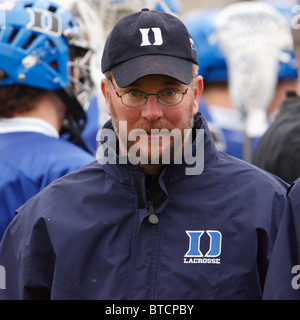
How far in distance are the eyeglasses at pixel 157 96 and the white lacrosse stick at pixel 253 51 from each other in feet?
14.4

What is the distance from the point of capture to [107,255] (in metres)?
3.04

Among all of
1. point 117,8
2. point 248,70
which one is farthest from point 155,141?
point 248,70

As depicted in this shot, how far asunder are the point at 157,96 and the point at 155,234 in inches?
21.1

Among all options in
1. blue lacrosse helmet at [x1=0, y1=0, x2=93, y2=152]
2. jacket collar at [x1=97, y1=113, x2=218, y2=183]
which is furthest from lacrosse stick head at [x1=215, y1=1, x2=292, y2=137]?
jacket collar at [x1=97, y1=113, x2=218, y2=183]

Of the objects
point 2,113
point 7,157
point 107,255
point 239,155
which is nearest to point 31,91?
point 2,113

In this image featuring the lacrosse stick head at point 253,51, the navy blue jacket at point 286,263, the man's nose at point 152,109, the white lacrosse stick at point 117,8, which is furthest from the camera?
the lacrosse stick head at point 253,51

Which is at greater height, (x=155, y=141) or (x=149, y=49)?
(x=149, y=49)

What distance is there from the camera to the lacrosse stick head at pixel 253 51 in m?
7.63

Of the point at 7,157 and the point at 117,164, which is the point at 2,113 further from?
the point at 117,164

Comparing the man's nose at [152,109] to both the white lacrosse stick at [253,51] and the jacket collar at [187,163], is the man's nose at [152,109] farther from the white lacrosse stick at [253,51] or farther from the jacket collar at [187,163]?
the white lacrosse stick at [253,51]

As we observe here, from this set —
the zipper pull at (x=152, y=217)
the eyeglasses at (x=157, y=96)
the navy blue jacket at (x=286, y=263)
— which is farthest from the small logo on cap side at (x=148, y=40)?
the navy blue jacket at (x=286, y=263)

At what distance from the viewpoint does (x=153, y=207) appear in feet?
10.1

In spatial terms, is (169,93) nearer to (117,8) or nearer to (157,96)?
(157,96)
